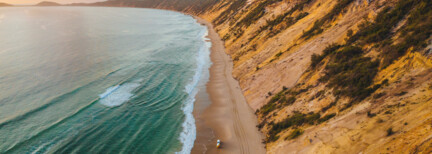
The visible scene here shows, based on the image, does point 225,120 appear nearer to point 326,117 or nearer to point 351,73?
point 326,117

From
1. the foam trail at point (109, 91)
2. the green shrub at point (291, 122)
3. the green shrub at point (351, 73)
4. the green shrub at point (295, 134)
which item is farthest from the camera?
the foam trail at point (109, 91)

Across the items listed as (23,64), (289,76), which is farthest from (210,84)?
(23,64)

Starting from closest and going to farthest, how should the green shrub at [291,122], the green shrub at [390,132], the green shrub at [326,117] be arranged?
1. the green shrub at [390,132]
2. the green shrub at [326,117]
3. the green shrub at [291,122]

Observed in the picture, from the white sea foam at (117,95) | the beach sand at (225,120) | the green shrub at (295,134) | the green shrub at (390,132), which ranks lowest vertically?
the beach sand at (225,120)

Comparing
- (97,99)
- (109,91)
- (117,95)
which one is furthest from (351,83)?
(109,91)

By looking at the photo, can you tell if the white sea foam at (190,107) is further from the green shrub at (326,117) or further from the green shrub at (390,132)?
the green shrub at (390,132)

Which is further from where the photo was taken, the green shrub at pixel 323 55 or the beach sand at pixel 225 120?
the green shrub at pixel 323 55

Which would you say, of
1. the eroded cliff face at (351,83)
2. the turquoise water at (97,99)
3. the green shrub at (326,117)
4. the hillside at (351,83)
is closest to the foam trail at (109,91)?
the turquoise water at (97,99)

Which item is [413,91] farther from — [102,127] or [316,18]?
[102,127]
